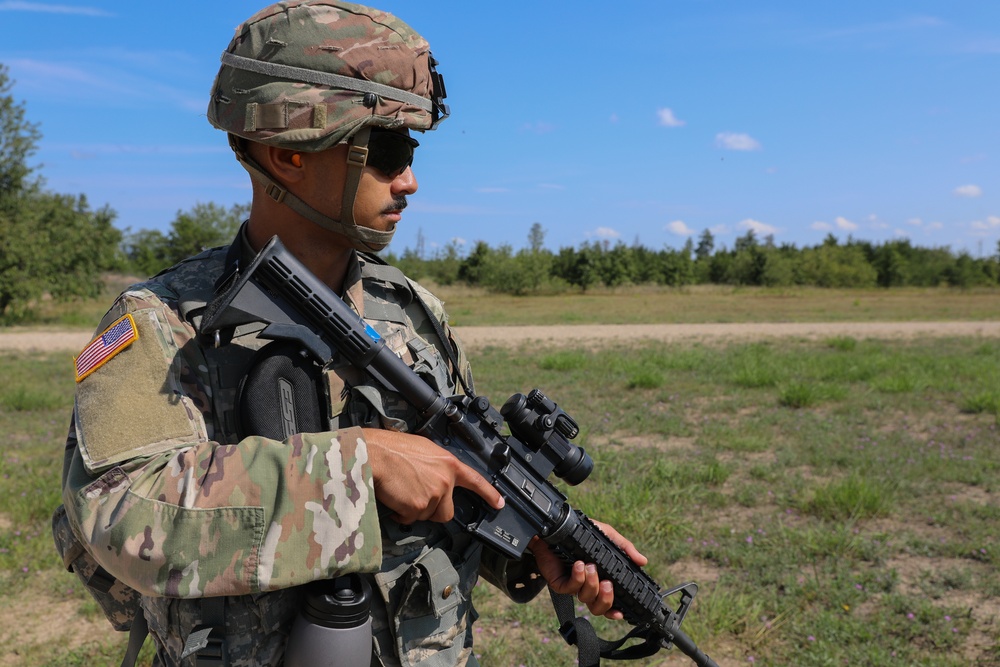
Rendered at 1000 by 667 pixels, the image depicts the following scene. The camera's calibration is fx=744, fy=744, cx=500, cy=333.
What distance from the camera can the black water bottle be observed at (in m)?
1.32

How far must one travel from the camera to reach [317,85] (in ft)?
4.70

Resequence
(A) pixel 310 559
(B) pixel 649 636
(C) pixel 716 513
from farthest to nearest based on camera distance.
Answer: (C) pixel 716 513
(B) pixel 649 636
(A) pixel 310 559

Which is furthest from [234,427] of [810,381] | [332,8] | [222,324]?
[810,381]

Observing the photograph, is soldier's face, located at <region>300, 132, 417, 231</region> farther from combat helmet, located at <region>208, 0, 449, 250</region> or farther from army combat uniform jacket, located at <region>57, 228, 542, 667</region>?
army combat uniform jacket, located at <region>57, 228, 542, 667</region>

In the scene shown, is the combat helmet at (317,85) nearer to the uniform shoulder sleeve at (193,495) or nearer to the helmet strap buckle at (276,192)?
the helmet strap buckle at (276,192)

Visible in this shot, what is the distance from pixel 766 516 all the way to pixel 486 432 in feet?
11.6

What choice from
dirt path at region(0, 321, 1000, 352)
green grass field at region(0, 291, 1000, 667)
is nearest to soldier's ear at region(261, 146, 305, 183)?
green grass field at region(0, 291, 1000, 667)

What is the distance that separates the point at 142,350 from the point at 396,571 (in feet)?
2.20

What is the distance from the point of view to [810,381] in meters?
8.83

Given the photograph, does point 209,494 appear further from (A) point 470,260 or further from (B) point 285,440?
(A) point 470,260

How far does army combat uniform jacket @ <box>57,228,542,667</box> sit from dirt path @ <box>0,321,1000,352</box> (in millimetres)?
11624

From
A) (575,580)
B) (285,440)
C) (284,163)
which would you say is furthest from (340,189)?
(575,580)

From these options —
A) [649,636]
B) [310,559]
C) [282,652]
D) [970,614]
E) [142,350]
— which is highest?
[142,350]

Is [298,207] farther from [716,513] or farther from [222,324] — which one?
[716,513]
